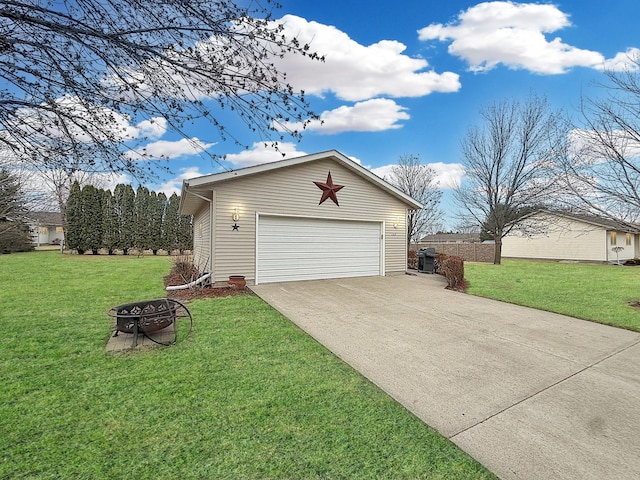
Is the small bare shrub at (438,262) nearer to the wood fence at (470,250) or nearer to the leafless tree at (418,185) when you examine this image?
the leafless tree at (418,185)

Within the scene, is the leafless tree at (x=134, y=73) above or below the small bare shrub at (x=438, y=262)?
above

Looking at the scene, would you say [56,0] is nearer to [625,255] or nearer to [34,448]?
[34,448]

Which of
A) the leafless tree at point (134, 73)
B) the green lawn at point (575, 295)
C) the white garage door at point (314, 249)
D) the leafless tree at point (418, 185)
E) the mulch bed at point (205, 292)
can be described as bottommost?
the green lawn at point (575, 295)

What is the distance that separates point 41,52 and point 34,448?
130 inches

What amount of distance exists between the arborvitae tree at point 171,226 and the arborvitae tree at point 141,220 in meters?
1.18

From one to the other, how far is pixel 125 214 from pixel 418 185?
21416 mm

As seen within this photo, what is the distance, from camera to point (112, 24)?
9.67 ft

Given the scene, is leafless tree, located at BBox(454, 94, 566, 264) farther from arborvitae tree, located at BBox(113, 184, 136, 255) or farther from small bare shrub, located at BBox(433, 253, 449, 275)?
arborvitae tree, located at BBox(113, 184, 136, 255)

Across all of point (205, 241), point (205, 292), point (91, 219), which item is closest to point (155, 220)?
point (91, 219)

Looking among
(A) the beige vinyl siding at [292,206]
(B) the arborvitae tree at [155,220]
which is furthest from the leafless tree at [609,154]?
(B) the arborvitae tree at [155,220]

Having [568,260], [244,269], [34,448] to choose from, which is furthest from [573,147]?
[568,260]

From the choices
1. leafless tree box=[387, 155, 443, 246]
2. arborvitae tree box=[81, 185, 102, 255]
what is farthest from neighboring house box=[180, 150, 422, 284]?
arborvitae tree box=[81, 185, 102, 255]

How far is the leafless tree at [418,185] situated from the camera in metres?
24.3

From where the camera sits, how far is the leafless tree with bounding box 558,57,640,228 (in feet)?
24.1
